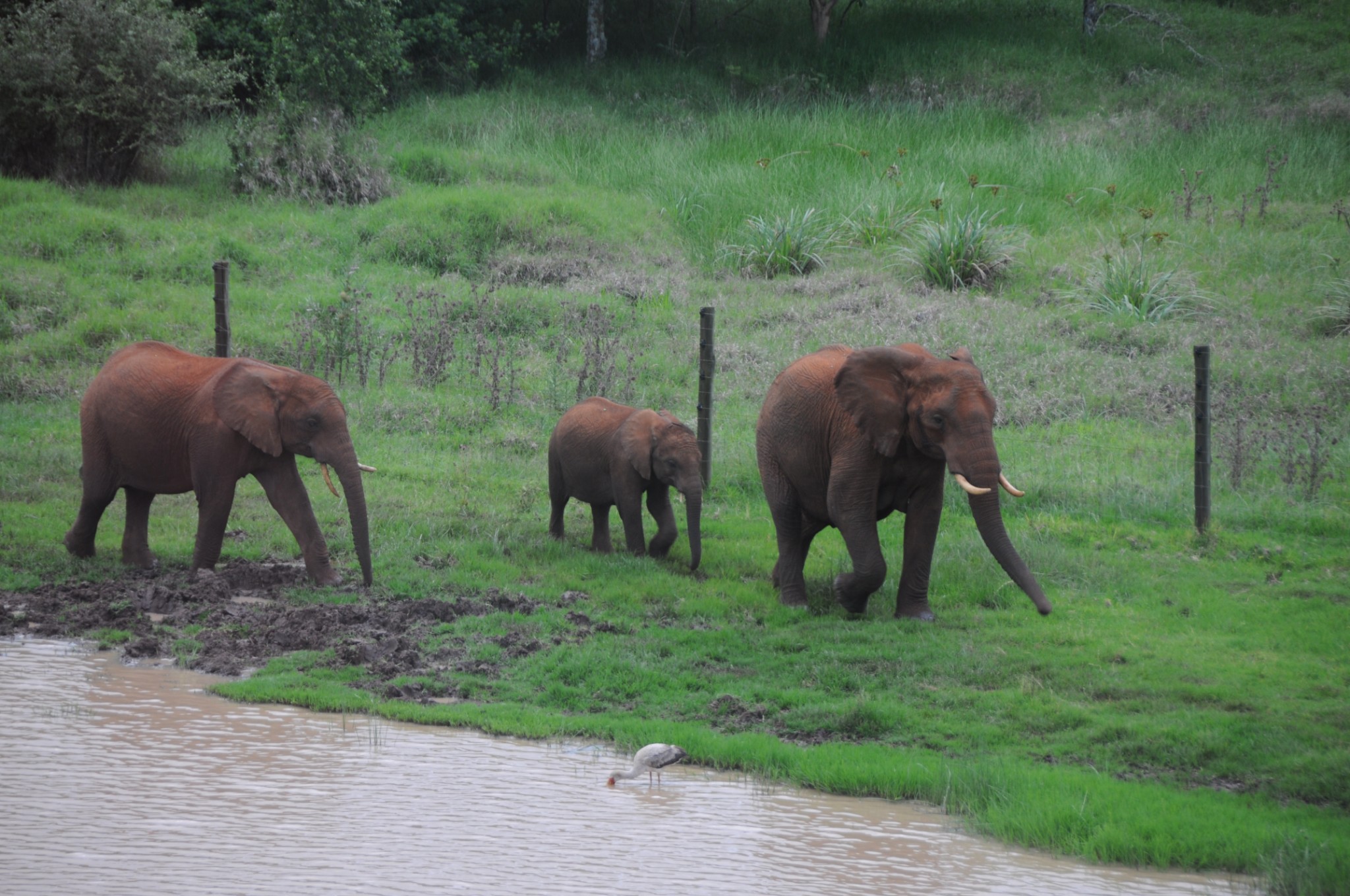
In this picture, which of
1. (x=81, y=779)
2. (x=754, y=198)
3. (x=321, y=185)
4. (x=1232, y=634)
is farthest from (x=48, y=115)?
(x=1232, y=634)

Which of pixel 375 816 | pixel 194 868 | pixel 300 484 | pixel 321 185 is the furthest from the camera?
pixel 321 185

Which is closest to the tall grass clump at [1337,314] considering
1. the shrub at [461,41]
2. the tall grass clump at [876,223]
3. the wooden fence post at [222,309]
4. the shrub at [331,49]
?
the tall grass clump at [876,223]

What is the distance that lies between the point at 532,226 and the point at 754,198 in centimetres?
422

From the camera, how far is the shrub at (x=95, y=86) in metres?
21.3

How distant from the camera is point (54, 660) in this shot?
8.64 metres

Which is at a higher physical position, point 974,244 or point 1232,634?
point 974,244

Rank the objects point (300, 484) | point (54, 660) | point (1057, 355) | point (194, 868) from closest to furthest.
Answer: point (194, 868) → point (54, 660) → point (300, 484) → point (1057, 355)

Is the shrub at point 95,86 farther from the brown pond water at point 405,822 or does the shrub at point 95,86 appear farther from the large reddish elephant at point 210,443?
the brown pond water at point 405,822

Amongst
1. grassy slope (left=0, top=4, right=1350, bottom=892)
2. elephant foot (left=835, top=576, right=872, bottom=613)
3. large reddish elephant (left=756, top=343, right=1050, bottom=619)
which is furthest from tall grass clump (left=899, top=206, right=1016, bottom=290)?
elephant foot (left=835, top=576, right=872, bottom=613)

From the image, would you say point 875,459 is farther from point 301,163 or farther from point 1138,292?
point 301,163

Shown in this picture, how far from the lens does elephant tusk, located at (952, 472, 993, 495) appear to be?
28.0ft

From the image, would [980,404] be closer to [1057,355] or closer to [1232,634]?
[1232,634]

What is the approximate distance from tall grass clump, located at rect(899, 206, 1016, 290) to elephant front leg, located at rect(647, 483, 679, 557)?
33.1 feet

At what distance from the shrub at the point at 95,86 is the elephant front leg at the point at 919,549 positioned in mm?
16898
